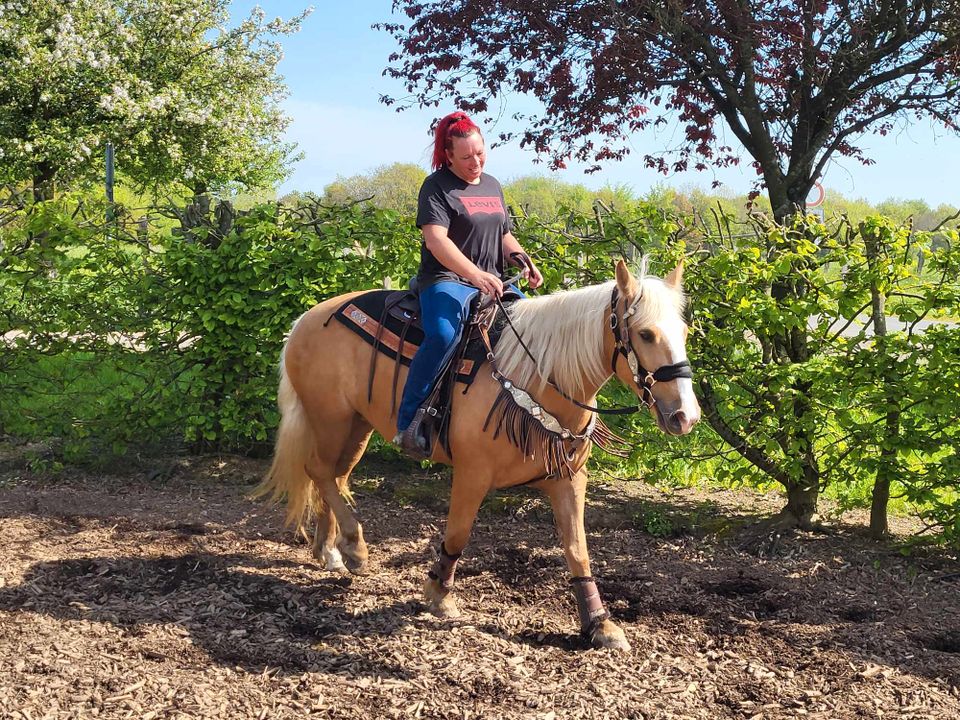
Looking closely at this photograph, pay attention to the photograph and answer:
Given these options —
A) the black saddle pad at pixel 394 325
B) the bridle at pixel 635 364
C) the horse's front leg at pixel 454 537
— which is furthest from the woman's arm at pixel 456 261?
the horse's front leg at pixel 454 537

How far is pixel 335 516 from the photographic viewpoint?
4.98 m

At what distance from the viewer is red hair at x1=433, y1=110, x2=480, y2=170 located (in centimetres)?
403

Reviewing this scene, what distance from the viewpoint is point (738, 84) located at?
6.79 m

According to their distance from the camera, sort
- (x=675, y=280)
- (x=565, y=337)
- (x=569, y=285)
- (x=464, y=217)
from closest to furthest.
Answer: (x=675, y=280), (x=565, y=337), (x=464, y=217), (x=569, y=285)

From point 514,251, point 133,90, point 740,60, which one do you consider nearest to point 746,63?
point 740,60

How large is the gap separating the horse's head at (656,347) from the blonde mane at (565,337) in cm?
2

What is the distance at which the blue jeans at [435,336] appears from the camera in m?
4.03

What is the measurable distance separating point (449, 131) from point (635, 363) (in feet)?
5.09

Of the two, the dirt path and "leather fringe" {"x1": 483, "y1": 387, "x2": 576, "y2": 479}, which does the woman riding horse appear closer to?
"leather fringe" {"x1": 483, "y1": 387, "x2": 576, "y2": 479}

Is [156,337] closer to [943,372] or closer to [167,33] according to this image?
[943,372]

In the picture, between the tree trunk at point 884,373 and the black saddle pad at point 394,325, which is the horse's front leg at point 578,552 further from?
the tree trunk at point 884,373

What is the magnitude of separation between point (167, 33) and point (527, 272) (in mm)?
24448

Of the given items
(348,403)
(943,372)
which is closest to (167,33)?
(348,403)

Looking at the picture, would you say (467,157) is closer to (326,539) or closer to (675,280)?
(675,280)
